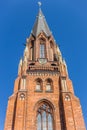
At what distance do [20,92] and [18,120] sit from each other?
3.47 m

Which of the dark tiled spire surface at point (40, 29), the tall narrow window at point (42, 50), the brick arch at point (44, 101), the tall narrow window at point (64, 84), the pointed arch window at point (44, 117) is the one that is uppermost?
the dark tiled spire surface at point (40, 29)

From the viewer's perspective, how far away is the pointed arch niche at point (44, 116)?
21219 mm

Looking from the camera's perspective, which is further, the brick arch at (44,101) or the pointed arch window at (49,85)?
the pointed arch window at (49,85)

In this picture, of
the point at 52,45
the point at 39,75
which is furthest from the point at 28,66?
the point at 52,45

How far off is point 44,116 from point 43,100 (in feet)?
6.19

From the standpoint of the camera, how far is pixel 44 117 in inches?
867

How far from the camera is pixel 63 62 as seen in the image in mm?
29719

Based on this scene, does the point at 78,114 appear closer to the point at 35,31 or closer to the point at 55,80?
the point at 55,80

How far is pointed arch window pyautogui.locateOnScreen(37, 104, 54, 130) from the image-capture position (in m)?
21.2

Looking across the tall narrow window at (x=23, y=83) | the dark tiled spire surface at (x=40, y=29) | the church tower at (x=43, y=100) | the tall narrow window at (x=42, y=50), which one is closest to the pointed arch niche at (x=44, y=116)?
the church tower at (x=43, y=100)

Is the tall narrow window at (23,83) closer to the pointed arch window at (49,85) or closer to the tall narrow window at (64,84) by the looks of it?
the pointed arch window at (49,85)

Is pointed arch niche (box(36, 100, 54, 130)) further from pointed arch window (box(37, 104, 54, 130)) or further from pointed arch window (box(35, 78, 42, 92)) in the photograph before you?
pointed arch window (box(35, 78, 42, 92))

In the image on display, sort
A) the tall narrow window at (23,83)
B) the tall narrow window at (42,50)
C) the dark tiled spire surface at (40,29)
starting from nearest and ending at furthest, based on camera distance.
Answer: the tall narrow window at (23,83)
the tall narrow window at (42,50)
the dark tiled spire surface at (40,29)

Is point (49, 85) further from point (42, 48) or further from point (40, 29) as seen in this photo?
point (40, 29)
